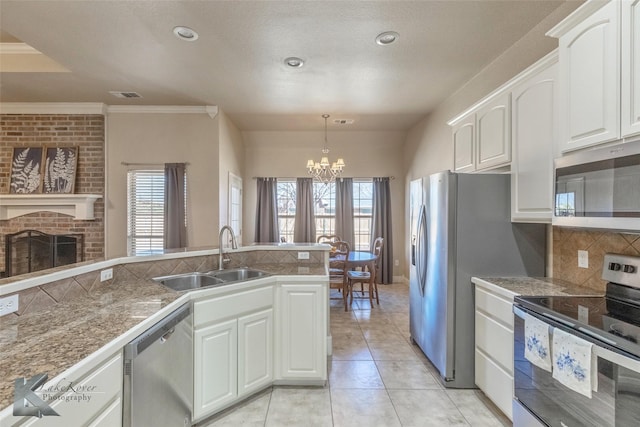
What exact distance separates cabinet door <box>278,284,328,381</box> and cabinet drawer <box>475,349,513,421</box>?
1187 millimetres

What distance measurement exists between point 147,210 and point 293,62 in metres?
3.00

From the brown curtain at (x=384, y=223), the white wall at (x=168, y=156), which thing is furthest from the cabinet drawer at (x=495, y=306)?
the brown curtain at (x=384, y=223)

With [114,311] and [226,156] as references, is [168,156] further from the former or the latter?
[114,311]

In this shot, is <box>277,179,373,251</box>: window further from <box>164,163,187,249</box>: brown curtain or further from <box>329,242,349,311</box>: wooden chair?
<box>164,163,187,249</box>: brown curtain

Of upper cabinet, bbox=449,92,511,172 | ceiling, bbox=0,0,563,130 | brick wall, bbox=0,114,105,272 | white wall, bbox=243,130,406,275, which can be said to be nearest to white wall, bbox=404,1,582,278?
ceiling, bbox=0,0,563,130

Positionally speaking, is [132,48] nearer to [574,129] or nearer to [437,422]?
[574,129]

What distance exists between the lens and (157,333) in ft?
4.77

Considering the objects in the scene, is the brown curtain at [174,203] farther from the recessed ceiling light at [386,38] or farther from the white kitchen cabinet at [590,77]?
the white kitchen cabinet at [590,77]

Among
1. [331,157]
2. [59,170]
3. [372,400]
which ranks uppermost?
[331,157]

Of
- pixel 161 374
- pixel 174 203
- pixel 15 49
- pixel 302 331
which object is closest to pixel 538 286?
pixel 302 331

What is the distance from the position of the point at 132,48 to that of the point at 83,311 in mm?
2419

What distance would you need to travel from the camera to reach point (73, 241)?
13.8 ft

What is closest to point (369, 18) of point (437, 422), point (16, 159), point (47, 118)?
point (437, 422)

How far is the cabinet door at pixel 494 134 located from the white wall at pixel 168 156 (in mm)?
3348
